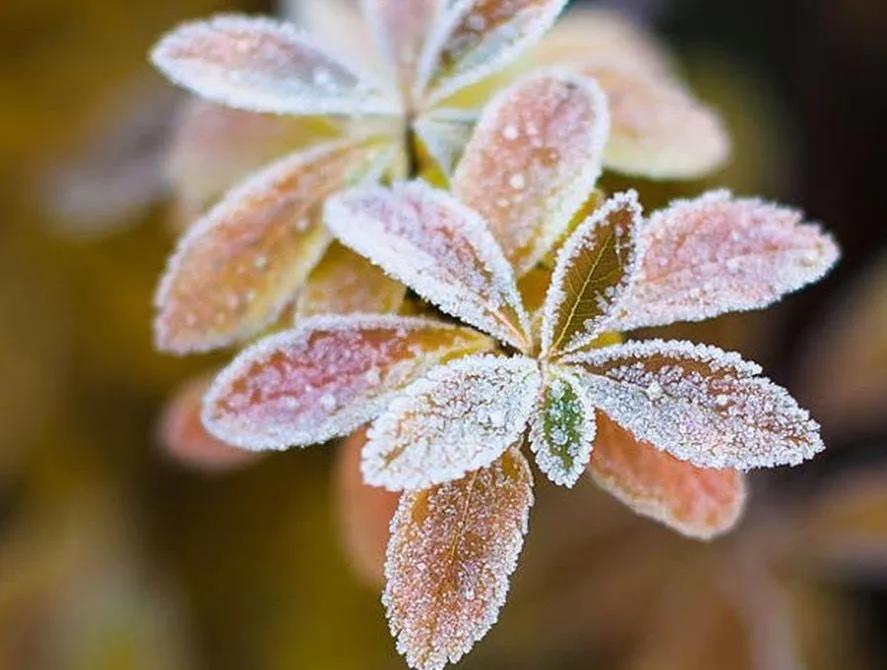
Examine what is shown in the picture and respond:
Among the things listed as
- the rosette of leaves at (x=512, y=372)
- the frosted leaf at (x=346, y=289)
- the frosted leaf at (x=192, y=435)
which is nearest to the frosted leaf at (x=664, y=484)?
the rosette of leaves at (x=512, y=372)

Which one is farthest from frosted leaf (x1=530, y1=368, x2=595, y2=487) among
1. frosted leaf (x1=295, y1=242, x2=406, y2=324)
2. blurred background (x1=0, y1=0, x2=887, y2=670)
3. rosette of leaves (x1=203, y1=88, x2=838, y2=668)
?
blurred background (x1=0, y1=0, x2=887, y2=670)

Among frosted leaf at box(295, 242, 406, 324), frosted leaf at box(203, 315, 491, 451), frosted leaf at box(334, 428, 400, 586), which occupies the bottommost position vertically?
frosted leaf at box(334, 428, 400, 586)

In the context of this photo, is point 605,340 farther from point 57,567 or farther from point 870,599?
point 870,599

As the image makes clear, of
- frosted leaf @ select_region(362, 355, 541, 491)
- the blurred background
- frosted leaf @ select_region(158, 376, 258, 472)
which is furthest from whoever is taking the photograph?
the blurred background

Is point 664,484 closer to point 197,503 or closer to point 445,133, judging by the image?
point 445,133

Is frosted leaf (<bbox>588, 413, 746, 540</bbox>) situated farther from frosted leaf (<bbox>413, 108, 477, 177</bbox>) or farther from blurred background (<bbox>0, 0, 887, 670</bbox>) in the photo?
blurred background (<bbox>0, 0, 887, 670</bbox>)

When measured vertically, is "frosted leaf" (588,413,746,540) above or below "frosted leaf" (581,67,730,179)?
below

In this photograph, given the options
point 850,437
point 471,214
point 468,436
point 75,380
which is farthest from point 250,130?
point 850,437

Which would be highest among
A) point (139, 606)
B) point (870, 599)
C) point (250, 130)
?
point (250, 130)
